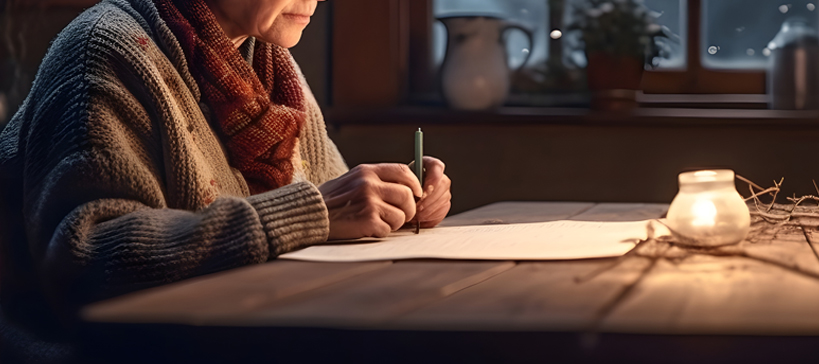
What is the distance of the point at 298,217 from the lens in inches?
32.7

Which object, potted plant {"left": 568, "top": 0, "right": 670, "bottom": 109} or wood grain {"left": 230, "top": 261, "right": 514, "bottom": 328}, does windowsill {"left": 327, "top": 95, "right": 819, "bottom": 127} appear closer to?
potted plant {"left": 568, "top": 0, "right": 670, "bottom": 109}

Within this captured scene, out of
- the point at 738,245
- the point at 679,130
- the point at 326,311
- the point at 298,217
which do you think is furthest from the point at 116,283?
the point at 679,130

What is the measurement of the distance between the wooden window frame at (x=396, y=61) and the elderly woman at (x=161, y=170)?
82cm

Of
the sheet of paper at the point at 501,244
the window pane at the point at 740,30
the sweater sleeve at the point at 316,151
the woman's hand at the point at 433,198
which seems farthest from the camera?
the window pane at the point at 740,30

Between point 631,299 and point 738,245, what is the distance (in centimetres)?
35

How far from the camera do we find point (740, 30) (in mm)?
2244

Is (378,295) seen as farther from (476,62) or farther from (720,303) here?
(476,62)

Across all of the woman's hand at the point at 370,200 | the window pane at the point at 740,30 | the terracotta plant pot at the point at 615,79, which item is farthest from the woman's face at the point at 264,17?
the window pane at the point at 740,30

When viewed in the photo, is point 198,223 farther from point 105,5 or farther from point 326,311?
point 105,5

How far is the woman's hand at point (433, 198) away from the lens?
1111mm

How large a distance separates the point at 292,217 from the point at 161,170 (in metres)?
0.25

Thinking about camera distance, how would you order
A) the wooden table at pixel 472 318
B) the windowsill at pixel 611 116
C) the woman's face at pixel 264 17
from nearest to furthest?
the wooden table at pixel 472 318, the woman's face at pixel 264 17, the windowsill at pixel 611 116

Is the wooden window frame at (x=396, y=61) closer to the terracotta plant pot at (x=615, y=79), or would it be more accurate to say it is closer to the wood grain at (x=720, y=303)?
the terracotta plant pot at (x=615, y=79)

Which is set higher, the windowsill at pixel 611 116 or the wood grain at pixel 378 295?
the windowsill at pixel 611 116
